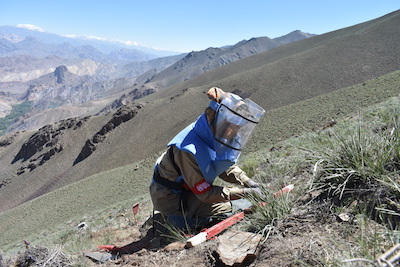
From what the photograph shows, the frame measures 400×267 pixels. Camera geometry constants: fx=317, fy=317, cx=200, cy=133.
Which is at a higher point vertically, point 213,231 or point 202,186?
point 202,186

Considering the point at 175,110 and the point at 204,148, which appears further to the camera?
the point at 175,110

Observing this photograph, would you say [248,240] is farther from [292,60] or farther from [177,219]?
[292,60]

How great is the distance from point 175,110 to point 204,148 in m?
42.1

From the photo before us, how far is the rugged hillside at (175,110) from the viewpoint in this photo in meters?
39.7

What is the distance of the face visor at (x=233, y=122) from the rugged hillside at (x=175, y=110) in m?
33.1

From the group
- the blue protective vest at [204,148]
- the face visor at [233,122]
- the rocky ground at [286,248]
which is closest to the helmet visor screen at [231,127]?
the face visor at [233,122]

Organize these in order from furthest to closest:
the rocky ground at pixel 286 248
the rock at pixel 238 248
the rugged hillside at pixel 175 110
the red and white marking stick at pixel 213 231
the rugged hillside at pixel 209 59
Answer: the rugged hillside at pixel 209 59, the rugged hillside at pixel 175 110, the red and white marking stick at pixel 213 231, the rock at pixel 238 248, the rocky ground at pixel 286 248

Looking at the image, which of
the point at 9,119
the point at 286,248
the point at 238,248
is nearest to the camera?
the point at 286,248

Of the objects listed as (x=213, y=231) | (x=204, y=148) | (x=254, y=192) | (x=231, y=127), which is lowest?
(x=213, y=231)

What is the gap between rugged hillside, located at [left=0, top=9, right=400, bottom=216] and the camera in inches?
1564

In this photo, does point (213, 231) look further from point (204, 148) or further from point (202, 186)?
point (204, 148)

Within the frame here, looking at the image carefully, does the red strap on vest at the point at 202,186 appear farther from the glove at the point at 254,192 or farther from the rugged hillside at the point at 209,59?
the rugged hillside at the point at 209,59

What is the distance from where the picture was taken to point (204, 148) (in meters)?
3.59

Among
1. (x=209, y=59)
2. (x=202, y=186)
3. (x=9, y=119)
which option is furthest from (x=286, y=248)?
(x=9, y=119)
